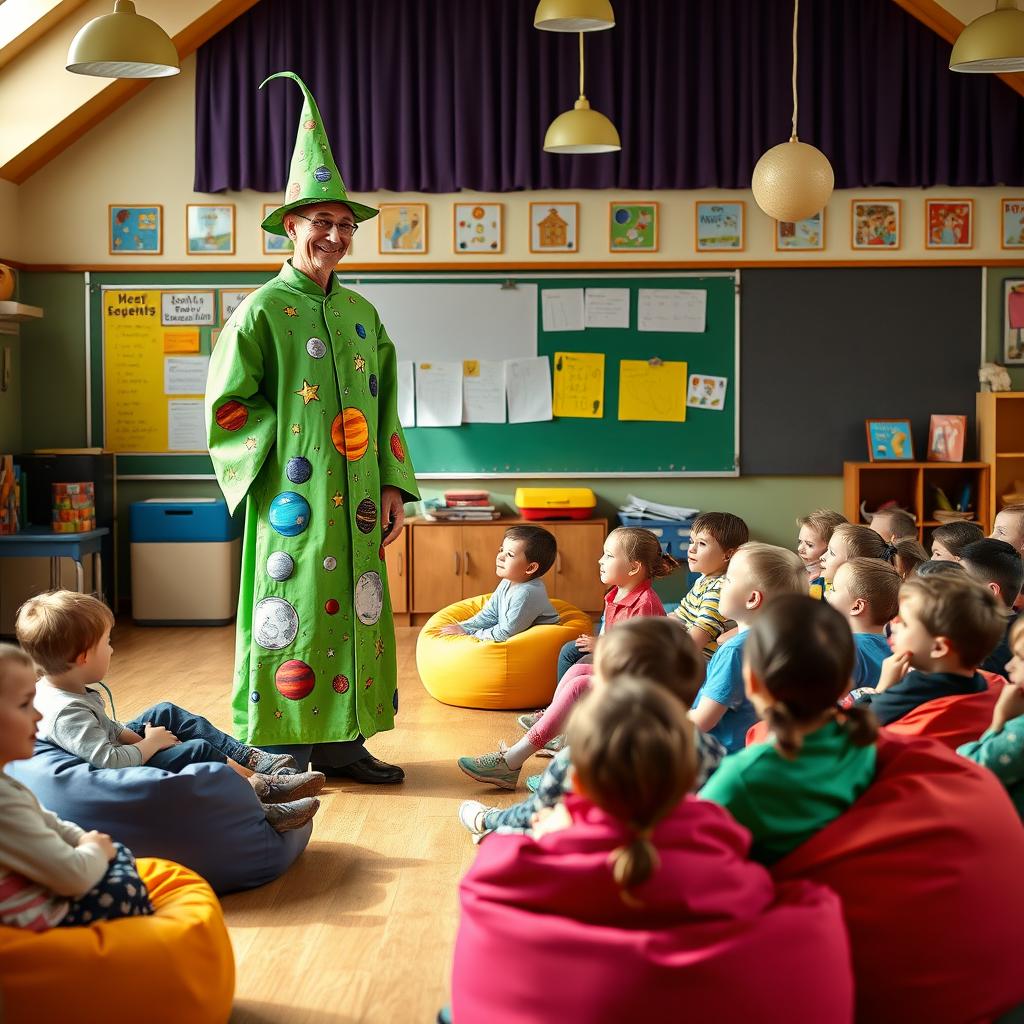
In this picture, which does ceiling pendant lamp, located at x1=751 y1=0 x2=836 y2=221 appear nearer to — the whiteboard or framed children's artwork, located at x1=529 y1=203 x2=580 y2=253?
framed children's artwork, located at x1=529 y1=203 x2=580 y2=253

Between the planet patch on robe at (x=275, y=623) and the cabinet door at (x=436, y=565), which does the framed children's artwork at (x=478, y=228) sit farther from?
the planet patch on robe at (x=275, y=623)

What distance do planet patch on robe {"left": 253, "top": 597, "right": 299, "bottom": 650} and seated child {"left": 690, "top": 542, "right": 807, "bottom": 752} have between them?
1.19 meters

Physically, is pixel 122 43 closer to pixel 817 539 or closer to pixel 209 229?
pixel 209 229

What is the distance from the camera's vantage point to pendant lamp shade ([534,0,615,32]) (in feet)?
15.3

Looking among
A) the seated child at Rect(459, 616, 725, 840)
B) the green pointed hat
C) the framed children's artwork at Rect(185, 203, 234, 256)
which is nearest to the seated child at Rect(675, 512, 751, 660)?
the green pointed hat

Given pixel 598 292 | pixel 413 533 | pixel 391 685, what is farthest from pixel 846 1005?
pixel 598 292

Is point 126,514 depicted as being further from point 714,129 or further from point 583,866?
point 583,866

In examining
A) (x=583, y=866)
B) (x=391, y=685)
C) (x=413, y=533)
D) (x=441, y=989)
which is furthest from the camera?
(x=413, y=533)

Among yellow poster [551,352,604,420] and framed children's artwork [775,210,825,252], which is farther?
yellow poster [551,352,604,420]

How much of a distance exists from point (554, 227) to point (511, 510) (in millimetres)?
1537

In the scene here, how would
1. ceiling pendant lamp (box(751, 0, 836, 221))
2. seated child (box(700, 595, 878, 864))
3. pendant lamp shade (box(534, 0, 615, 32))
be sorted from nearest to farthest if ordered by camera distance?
seated child (box(700, 595, 878, 864)) → pendant lamp shade (box(534, 0, 615, 32)) → ceiling pendant lamp (box(751, 0, 836, 221))

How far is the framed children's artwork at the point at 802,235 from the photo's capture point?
668 cm

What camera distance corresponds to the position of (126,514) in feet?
22.5

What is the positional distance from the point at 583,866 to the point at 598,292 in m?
5.36
